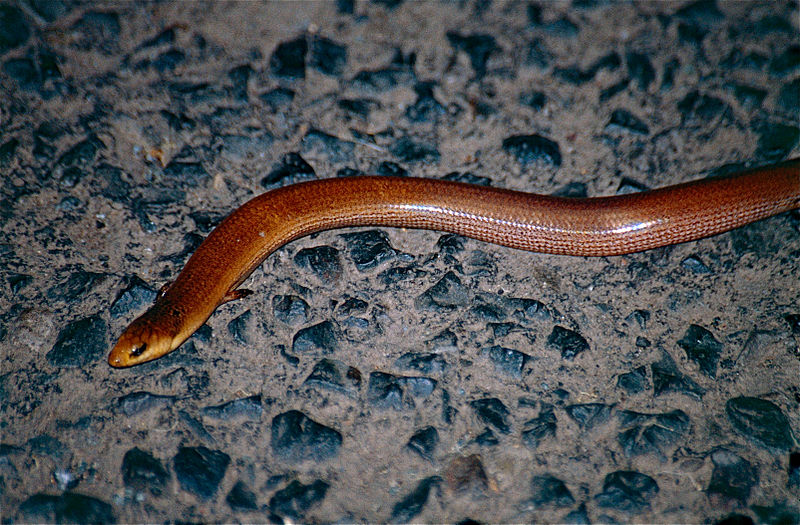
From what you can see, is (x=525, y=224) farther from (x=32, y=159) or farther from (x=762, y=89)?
(x=32, y=159)

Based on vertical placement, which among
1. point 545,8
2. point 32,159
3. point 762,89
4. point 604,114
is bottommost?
point 32,159

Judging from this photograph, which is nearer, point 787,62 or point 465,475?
point 465,475

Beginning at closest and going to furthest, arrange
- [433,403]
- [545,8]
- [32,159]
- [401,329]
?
[433,403]
[401,329]
[32,159]
[545,8]

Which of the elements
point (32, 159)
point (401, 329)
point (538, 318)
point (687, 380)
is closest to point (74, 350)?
point (32, 159)

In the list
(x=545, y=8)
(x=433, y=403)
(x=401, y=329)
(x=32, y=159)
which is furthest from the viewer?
(x=545, y=8)

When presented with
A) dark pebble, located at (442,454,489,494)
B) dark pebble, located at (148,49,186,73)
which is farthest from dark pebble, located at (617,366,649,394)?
dark pebble, located at (148,49,186,73)

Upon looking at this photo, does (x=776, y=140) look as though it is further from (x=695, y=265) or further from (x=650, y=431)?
(x=650, y=431)

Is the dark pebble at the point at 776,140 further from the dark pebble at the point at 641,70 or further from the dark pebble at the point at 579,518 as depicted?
the dark pebble at the point at 579,518

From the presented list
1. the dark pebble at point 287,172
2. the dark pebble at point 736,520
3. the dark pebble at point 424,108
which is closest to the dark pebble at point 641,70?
the dark pebble at point 424,108

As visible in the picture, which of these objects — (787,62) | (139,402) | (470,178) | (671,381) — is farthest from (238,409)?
(787,62)
